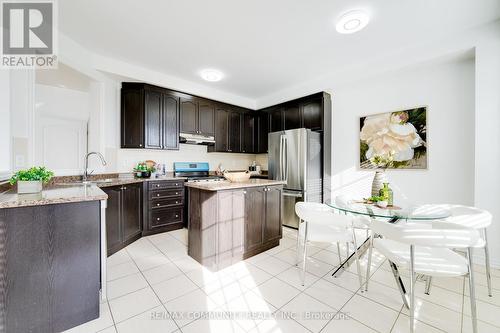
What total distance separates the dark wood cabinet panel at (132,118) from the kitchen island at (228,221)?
1.67m

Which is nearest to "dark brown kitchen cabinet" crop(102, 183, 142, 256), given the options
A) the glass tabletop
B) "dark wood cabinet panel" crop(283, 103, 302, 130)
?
the glass tabletop

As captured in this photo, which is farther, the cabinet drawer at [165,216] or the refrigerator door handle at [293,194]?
the refrigerator door handle at [293,194]

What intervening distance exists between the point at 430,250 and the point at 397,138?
195 cm

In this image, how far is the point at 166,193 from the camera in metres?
3.39

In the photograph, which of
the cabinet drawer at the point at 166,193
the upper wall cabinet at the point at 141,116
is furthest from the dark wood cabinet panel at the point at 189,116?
the cabinet drawer at the point at 166,193

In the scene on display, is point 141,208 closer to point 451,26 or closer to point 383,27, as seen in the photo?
point 383,27

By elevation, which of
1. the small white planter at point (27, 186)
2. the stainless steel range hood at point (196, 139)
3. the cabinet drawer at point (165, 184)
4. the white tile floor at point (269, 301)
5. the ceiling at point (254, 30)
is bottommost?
the white tile floor at point (269, 301)

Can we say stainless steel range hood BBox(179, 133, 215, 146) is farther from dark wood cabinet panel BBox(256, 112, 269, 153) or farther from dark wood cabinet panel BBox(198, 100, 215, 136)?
dark wood cabinet panel BBox(256, 112, 269, 153)

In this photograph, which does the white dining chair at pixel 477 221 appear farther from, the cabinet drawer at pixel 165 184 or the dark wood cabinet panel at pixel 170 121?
the dark wood cabinet panel at pixel 170 121

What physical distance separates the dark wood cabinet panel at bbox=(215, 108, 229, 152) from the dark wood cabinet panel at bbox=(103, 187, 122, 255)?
2.17m

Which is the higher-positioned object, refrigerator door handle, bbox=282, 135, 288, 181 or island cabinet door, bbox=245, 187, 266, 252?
refrigerator door handle, bbox=282, 135, 288, 181

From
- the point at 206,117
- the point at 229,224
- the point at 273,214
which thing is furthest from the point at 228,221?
the point at 206,117

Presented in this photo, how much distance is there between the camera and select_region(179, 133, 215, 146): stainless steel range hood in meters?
3.85

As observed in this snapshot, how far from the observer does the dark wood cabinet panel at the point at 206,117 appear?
409 centimetres
